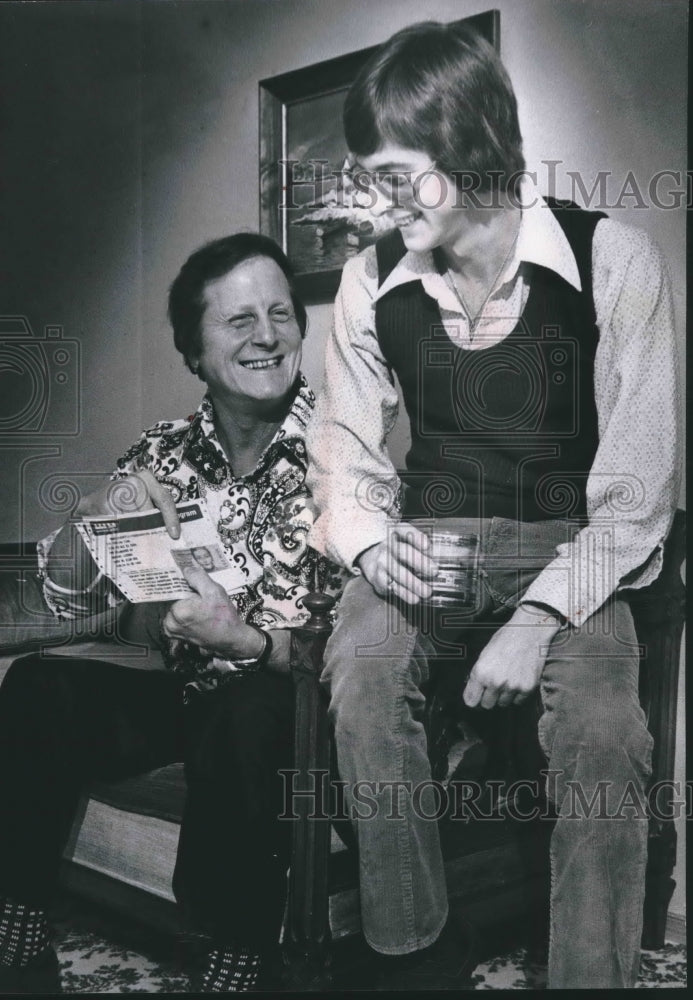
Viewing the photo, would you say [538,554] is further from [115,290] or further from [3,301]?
[3,301]

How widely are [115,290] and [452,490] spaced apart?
751 mm

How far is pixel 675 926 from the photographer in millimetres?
1777

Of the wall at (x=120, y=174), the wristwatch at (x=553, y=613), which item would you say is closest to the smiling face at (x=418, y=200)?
the wall at (x=120, y=174)

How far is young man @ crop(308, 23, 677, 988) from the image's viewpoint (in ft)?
5.30

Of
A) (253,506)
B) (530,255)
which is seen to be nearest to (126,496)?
(253,506)

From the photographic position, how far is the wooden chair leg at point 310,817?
162 cm

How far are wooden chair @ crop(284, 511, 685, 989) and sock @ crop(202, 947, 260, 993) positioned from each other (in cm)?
7

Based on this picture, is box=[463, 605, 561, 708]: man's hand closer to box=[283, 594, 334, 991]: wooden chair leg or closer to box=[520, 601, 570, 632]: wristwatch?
box=[520, 601, 570, 632]: wristwatch

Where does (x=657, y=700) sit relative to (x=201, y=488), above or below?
below

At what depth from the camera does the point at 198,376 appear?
72.0 inches

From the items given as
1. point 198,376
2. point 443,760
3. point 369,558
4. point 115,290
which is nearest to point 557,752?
point 443,760

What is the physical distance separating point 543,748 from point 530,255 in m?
0.82

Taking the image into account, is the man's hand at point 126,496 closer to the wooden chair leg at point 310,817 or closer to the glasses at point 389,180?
the wooden chair leg at point 310,817

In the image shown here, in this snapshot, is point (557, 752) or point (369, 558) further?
point (369, 558)
